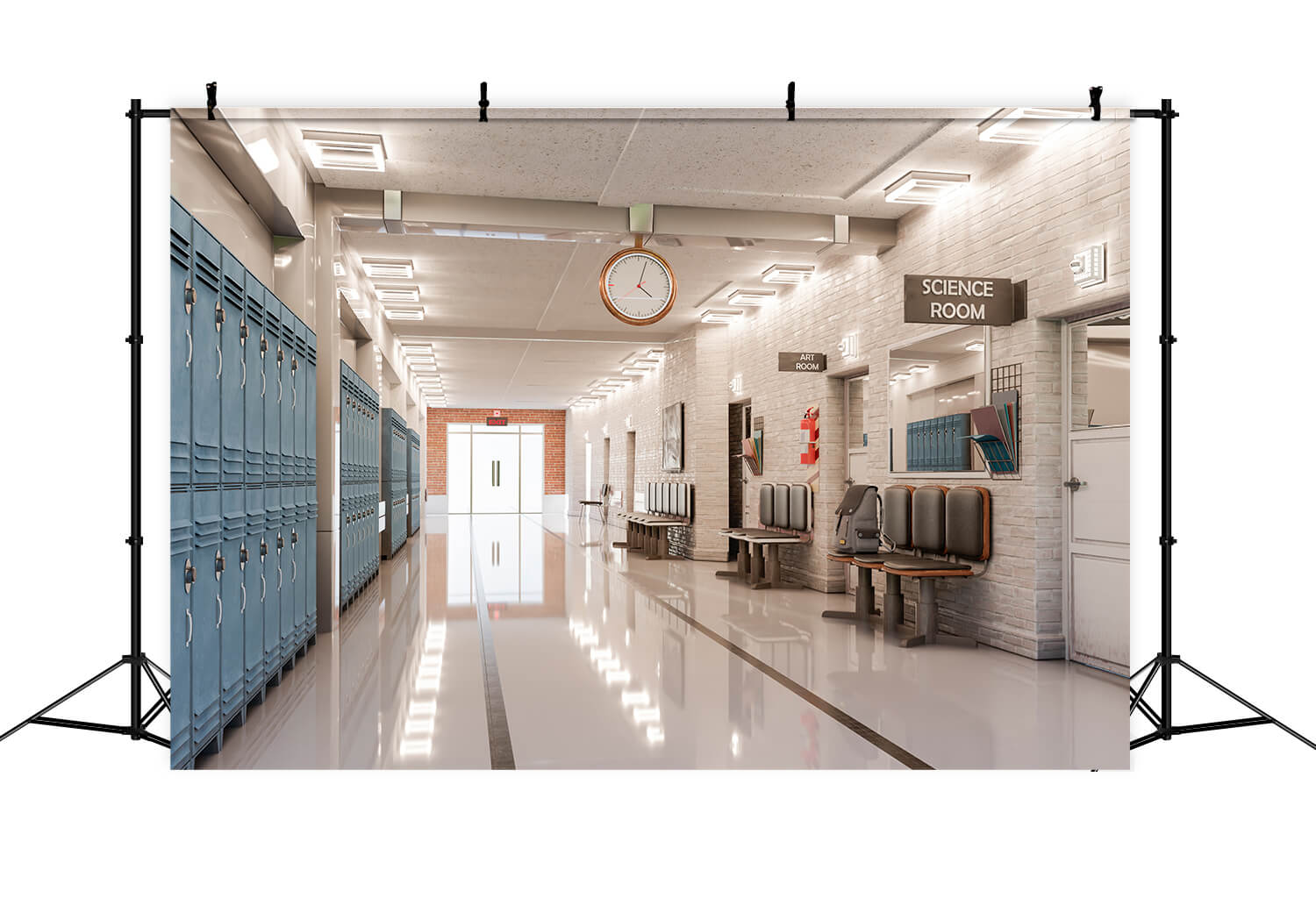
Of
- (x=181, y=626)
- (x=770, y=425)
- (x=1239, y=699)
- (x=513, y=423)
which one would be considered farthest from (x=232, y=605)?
(x=513, y=423)

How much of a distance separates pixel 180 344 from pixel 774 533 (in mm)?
6886

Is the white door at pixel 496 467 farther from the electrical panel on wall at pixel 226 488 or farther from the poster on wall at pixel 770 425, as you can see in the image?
the electrical panel on wall at pixel 226 488

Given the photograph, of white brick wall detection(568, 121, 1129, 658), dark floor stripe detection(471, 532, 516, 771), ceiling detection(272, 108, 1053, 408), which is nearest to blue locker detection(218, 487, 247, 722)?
dark floor stripe detection(471, 532, 516, 771)

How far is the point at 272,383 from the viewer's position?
4500 millimetres

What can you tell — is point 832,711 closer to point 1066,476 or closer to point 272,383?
point 1066,476

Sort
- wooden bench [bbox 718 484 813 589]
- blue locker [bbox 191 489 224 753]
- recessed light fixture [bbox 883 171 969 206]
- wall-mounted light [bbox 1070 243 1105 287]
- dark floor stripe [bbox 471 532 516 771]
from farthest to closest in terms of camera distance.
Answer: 1. wooden bench [bbox 718 484 813 589]
2. recessed light fixture [bbox 883 171 969 206]
3. wall-mounted light [bbox 1070 243 1105 287]
4. dark floor stripe [bbox 471 532 516 771]
5. blue locker [bbox 191 489 224 753]

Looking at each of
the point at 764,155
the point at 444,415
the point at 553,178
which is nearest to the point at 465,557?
the point at 553,178

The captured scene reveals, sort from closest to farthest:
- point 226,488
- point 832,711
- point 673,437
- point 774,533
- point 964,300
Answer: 1. point 226,488
2. point 832,711
3. point 964,300
4. point 774,533
5. point 673,437

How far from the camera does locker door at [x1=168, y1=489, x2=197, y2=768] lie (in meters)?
3.11

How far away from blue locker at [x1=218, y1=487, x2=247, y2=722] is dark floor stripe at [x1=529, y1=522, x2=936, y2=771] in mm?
2649

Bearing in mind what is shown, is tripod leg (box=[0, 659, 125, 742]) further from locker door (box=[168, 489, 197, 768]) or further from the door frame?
the door frame

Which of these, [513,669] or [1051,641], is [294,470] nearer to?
[513,669]

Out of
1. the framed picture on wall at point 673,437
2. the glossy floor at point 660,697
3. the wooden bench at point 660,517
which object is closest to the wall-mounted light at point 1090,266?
the glossy floor at point 660,697

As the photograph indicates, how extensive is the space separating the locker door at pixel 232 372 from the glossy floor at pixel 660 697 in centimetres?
118
